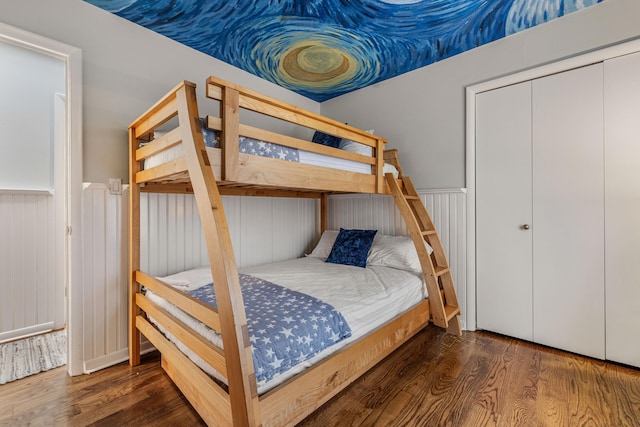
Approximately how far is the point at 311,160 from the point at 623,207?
2.07 m

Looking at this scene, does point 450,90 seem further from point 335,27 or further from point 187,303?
point 187,303

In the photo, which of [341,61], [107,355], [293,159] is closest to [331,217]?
[341,61]

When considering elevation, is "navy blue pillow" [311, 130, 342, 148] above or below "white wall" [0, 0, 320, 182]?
below

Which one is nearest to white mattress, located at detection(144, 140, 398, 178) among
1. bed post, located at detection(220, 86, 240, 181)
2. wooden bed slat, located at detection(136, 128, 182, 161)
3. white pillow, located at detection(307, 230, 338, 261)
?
wooden bed slat, located at detection(136, 128, 182, 161)

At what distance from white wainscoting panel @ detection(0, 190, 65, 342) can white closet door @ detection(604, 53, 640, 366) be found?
431 cm

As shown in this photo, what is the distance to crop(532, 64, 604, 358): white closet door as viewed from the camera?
1.98 m

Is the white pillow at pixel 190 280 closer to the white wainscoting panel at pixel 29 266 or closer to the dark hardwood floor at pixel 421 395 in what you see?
the dark hardwood floor at pixel 421 395

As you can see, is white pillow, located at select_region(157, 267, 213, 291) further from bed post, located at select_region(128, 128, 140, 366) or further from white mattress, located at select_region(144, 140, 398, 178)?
white mattress, located at select_region(144, 140, 398, 178)

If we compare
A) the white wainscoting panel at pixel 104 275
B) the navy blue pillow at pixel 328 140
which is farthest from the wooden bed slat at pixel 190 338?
the navy blue pillow at pixel 328 140

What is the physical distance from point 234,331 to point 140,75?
6.82 ft

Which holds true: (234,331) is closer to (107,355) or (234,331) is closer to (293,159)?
(293,159)

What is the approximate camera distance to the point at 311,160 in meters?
1.67

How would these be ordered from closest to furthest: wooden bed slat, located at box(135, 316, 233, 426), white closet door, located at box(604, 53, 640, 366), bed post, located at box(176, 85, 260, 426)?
bed post, located at box(176, 85, 260, 426), wooden bed slat, located at box(135, 316, 233, 426), white closet door, located at box(604, 53, 640, 366)

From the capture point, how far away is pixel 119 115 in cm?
203
